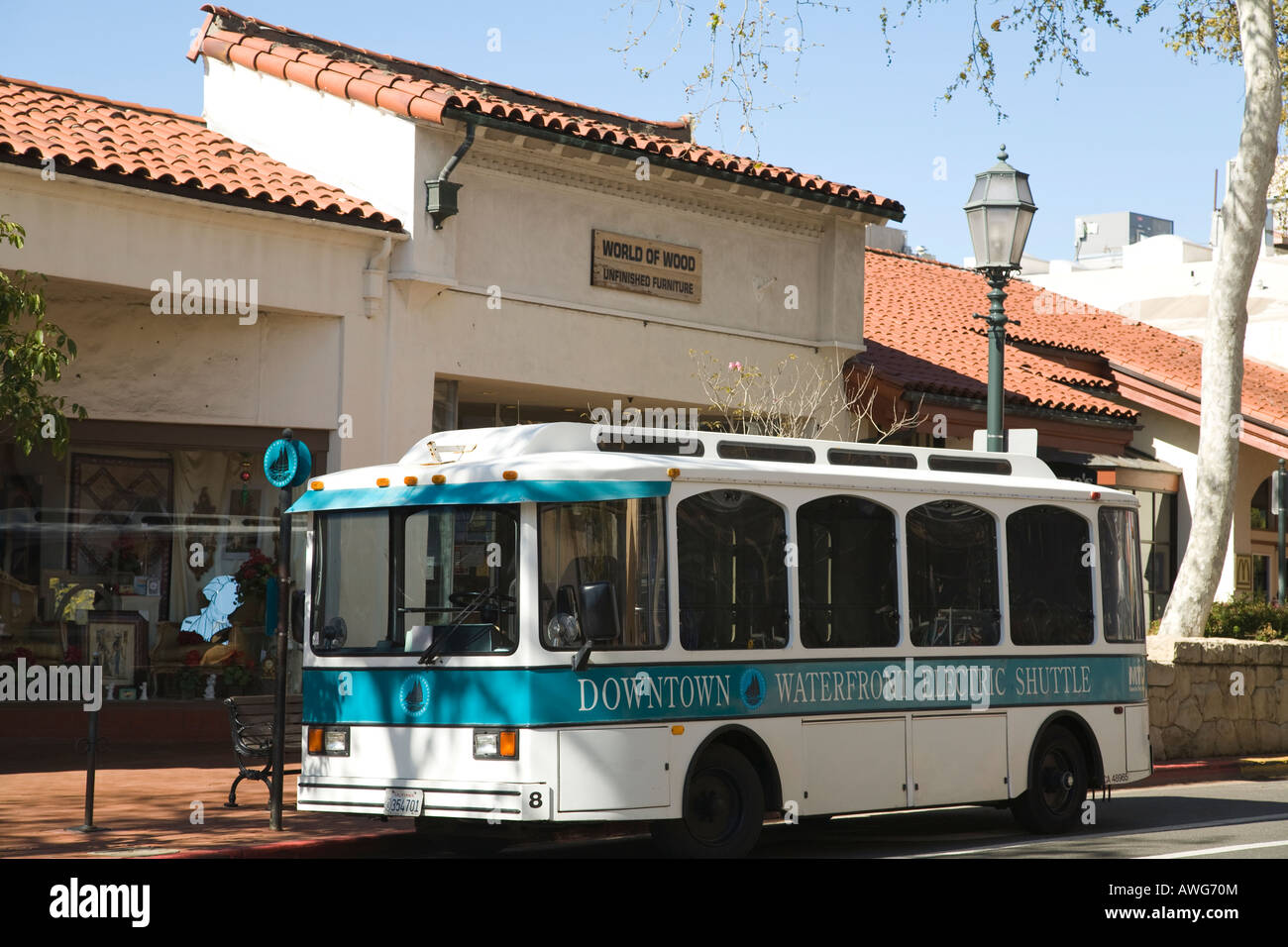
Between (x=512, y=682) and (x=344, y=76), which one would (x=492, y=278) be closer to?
(x=344, y=76)

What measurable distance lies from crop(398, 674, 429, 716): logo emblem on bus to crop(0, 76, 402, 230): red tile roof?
268 inches

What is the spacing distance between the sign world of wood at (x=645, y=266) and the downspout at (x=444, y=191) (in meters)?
2.19

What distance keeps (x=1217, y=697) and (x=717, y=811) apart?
955 cm

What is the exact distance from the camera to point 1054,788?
12445mm

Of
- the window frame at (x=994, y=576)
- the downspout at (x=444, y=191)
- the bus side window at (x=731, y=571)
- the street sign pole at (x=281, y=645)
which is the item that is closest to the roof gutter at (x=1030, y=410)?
the downspout at (x=444, y=191)

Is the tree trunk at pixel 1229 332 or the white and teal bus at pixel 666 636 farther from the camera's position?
the tree trunk at pixel 1229 332

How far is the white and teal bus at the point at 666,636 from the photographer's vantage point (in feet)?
31.4

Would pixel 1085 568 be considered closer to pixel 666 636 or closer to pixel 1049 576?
pixel 1049 576

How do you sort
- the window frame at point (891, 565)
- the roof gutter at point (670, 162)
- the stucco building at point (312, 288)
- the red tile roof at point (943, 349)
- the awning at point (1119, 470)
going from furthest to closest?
1. the awning at point (1119, 470)
2. the red tile roof at point (943, 349)
3. the roof gutter at point (670, 162)
4. the stucco building at point (312, 288)
5. the window frame at point (891, 565)

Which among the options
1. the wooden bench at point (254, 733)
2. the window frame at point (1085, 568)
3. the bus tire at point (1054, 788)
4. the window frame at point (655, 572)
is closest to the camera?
the window frame at point (655, 572)

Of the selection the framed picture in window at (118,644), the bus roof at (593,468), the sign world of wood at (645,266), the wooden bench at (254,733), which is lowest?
the wooden bench at (254,733)

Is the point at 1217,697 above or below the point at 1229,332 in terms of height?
below

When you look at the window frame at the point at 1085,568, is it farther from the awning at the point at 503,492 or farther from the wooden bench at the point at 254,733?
the wooden bench at the point at 254,733

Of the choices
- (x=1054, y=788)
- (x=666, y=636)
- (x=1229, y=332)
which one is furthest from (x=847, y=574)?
→ (x=1229, y=332)
